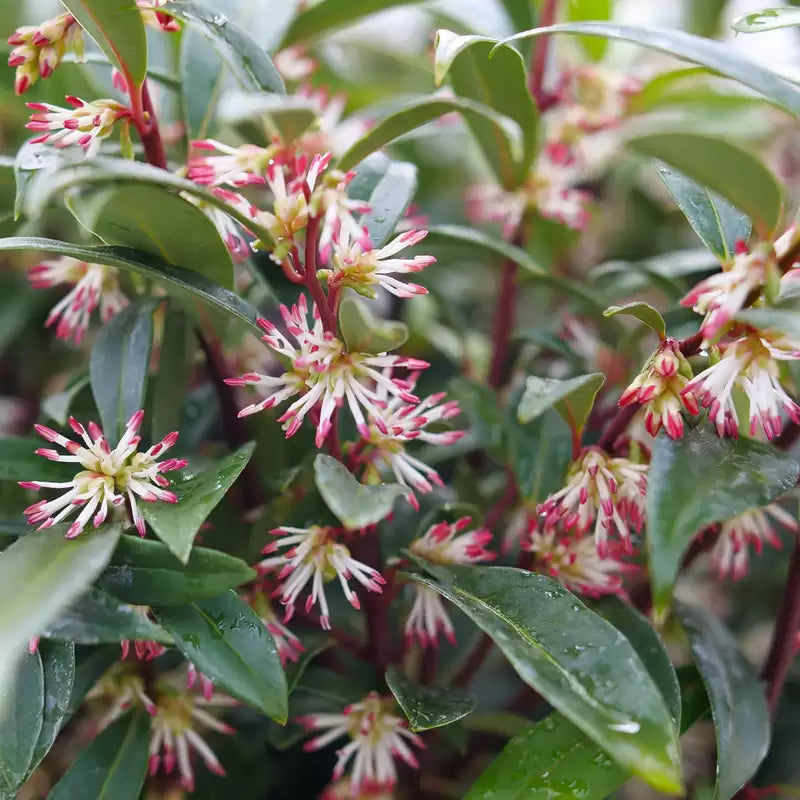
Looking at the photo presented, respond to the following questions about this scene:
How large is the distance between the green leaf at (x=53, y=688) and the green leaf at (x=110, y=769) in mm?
103

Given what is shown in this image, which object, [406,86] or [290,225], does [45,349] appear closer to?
[406,86]

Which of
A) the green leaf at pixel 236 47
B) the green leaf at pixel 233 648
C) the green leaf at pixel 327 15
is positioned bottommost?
the green leaf at pixel 233 648

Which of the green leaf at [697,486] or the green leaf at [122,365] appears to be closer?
the green leaf at [697,486]

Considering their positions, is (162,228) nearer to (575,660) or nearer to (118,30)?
(118,30)

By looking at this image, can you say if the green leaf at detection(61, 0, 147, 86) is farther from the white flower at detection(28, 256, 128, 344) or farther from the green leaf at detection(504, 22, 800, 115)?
the green leaf at detection(504, 22, 800, 115)

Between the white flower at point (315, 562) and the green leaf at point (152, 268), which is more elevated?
the green leaf at point (152, 268)

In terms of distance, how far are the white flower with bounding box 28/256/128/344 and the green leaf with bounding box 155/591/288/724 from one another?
0.28m

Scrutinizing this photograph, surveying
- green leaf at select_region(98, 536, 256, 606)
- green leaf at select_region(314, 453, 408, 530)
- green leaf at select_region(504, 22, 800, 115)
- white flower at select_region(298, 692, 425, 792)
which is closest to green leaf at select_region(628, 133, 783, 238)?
green leaf at select_region(504, 22, 800, 115)

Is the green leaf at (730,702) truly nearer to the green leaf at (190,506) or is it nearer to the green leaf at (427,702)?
the green leaf at (427,702)

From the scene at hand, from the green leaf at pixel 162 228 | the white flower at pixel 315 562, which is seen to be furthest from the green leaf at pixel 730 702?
the green leaf at pixel 162 228

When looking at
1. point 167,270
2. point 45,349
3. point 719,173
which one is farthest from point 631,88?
point 45,349

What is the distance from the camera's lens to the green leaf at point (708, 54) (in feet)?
1.68

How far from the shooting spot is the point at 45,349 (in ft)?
4.20

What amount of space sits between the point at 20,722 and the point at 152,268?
32 cm
